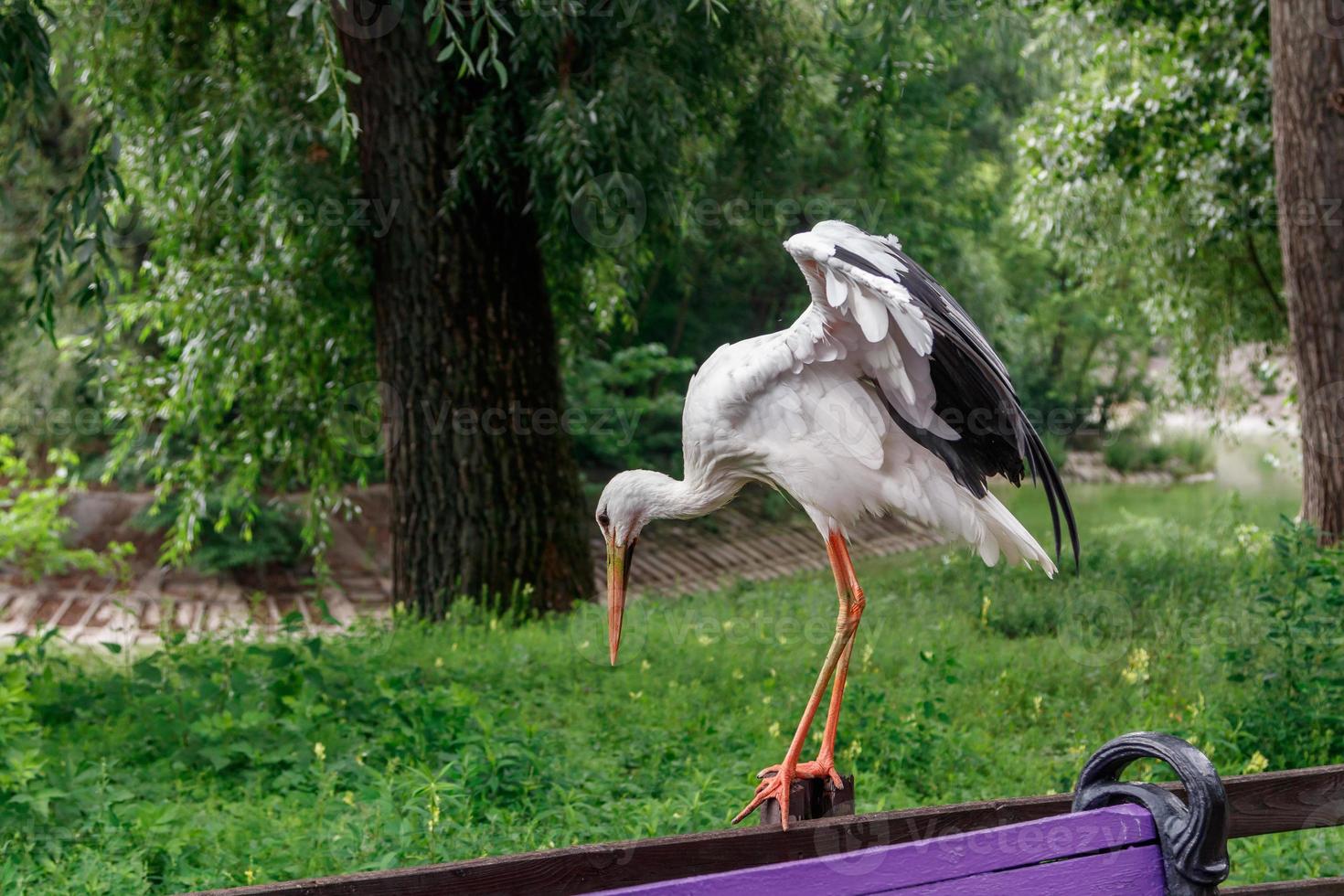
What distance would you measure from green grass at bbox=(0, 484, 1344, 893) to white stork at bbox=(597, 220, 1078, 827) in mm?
1408

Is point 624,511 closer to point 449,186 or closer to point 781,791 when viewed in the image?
point 781,791

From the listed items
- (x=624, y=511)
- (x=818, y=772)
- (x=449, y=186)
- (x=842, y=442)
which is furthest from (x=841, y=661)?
(x=449, y=186)

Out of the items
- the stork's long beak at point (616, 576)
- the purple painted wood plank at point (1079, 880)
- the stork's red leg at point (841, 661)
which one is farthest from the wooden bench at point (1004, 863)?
the stork's long beak at point (616, 576)

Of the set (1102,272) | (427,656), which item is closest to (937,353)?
(427,656)

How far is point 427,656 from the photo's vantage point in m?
6.28

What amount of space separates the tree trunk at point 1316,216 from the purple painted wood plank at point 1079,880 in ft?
20.4

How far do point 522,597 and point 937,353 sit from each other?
16.8 ft

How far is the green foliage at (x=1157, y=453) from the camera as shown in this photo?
2141 centimetres

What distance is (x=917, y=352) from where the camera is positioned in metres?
2.75

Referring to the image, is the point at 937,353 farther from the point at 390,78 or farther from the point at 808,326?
the point at 390,78

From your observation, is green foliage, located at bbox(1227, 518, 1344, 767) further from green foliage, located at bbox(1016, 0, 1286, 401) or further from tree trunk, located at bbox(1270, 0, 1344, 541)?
green foliage, located at bbox(1016, 0, 1286, 401)

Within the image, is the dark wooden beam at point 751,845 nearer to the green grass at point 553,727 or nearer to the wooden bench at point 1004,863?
the wooden bench at point 1004,863

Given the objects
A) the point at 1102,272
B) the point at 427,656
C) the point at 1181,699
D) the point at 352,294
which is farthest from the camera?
the point at 1102,272

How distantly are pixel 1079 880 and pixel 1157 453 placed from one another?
843 inches
